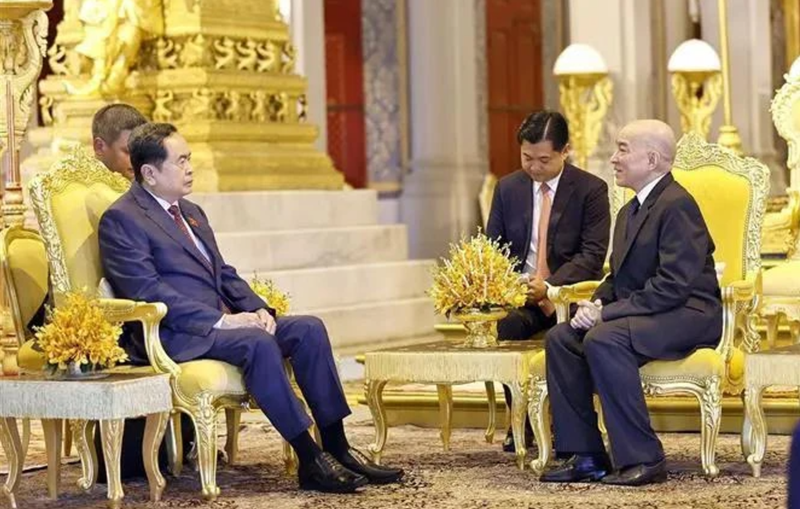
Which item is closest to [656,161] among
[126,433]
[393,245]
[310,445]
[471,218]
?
[310,445]

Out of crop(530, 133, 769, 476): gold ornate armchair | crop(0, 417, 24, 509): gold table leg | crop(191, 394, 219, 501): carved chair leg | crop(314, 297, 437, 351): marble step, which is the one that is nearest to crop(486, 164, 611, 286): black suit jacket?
crop(530, 133, 769, 476): gold ornate armchair

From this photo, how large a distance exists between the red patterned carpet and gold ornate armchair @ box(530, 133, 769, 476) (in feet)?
0.63

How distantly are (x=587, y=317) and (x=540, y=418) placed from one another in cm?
37

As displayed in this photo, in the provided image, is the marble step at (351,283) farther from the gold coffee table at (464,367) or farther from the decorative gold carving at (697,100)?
the gold coffee table at (464,367)

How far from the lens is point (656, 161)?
20.1ft

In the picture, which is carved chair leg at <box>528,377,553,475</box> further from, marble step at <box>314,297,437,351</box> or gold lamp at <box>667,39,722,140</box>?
gold lamp at <box>667,39,722,140</box>

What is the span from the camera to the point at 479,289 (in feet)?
21.0

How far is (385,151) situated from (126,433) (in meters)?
9.62

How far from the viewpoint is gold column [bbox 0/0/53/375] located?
7.84m

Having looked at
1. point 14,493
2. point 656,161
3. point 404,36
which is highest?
point 404,36

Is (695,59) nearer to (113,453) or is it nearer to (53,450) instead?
(53,450)

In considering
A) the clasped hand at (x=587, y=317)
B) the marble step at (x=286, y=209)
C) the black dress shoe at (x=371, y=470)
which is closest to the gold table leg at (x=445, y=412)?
the black dress shoe at (x=371, y=470)

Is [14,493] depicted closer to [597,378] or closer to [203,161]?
[597,378]

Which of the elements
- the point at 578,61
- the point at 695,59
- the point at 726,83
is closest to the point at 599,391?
the point at 726,83
